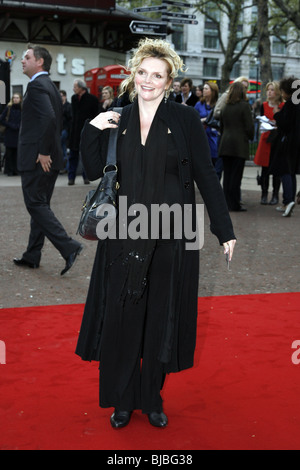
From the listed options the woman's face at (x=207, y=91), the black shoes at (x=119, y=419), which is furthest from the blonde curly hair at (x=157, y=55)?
the woman's face at (x=207, y=91)

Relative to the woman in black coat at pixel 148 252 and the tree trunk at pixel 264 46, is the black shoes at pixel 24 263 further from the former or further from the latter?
the tree trunk at pixel 264 46

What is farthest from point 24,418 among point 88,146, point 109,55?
point 109,55

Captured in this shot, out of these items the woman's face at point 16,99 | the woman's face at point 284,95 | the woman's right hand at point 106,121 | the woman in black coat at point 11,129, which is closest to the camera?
the woman's right hand at point 106,121

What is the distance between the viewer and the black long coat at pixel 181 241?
3.41 meters

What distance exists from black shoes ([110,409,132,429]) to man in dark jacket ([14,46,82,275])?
10.1 ft

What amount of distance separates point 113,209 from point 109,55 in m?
34.4

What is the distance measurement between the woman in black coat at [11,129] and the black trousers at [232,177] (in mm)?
6906

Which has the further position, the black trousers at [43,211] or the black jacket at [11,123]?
the black jacket at [11,123]

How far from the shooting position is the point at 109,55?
3638cm

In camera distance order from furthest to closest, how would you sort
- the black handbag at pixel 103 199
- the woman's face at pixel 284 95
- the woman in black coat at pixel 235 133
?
1. the woman in black coat at pixel 235 133
2. the woman's face at pixel 284 95
3. the black handbag at pixel 103 199

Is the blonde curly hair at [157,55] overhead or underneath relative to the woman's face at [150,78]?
overhead

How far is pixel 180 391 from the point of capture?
397 cm

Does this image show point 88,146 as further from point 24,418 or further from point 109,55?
point 109,55

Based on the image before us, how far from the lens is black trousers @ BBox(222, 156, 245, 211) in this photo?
10.6 m
